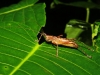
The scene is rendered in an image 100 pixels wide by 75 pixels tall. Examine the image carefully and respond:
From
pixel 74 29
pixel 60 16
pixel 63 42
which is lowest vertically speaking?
pixel 60 16

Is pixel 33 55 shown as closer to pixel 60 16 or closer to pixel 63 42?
pixel 63 42

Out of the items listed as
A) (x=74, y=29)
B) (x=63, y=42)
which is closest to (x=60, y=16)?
(x=74, y=29)

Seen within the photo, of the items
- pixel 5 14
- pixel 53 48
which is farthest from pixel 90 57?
pixel 5 14

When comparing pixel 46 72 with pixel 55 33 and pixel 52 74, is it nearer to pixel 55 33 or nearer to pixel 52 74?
pixel 52 74

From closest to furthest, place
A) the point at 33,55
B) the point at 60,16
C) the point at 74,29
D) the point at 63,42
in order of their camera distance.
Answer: the point at 33,55, the point at 63,42, the point at 74,29, the point at 60,16

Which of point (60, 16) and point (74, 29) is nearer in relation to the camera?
point (74, 29)

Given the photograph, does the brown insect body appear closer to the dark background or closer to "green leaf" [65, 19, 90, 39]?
"green leaf" [65, 19, 90, 39]

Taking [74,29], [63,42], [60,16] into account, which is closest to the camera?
[63,42]

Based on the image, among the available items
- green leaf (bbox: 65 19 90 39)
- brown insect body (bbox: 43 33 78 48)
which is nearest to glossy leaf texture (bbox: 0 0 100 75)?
brown insect body (bbox: 43 33 78 48)
